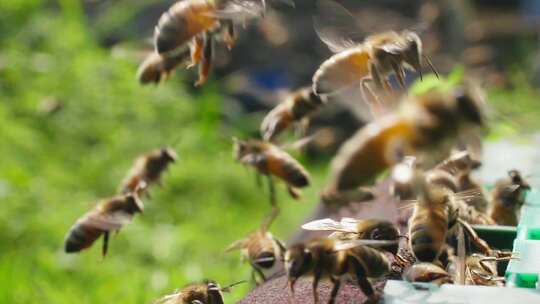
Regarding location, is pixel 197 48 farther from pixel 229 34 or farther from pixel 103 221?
pixel 103 221

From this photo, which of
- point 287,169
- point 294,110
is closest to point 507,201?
point 287,169

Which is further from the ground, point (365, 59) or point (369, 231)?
point (365, 59)

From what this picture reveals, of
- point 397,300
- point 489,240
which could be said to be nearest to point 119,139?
point 489,240

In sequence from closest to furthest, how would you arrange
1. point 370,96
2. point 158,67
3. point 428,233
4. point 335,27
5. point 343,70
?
point 428,233 < point 370,96 < point 343,70 < point 335,27 < point 158,67

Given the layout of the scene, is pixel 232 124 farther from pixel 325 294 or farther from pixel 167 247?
pixel 325 294

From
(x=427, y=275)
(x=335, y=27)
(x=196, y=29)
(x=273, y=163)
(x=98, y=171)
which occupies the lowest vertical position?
(x=427, y=275)

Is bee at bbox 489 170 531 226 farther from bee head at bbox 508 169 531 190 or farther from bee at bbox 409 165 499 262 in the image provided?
bee at bbox 409 165 499 262

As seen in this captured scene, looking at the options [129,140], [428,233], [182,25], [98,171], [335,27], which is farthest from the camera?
[129,140]

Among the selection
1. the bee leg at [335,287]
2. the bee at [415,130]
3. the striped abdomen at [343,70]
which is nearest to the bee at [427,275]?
the bee leg at [335,287]
